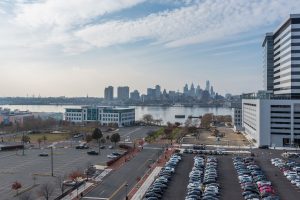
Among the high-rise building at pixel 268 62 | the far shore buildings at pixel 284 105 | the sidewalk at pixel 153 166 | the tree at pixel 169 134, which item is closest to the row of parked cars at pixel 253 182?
the sidewalk at pixel 153 166

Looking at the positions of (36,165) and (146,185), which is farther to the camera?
(36,165)

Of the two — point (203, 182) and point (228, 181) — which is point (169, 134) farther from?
point (203, 182)

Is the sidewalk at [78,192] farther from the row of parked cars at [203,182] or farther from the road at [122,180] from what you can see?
the row of parked cars at [203,182]

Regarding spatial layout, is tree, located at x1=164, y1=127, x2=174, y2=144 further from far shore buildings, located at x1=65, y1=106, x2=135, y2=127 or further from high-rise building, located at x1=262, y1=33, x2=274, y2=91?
high-rise building, located at x1=262, y1=33, x2=274, y2=91

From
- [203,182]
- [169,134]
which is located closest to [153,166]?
[203,182]

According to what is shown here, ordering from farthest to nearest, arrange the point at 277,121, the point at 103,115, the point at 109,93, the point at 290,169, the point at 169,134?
the point at 109,93, the point at 103,115, the point at 169,134, the point at 277,121, the point at 290,169

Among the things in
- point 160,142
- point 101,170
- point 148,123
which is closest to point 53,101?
point 148,123

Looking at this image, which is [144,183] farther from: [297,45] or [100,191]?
[297,45]
